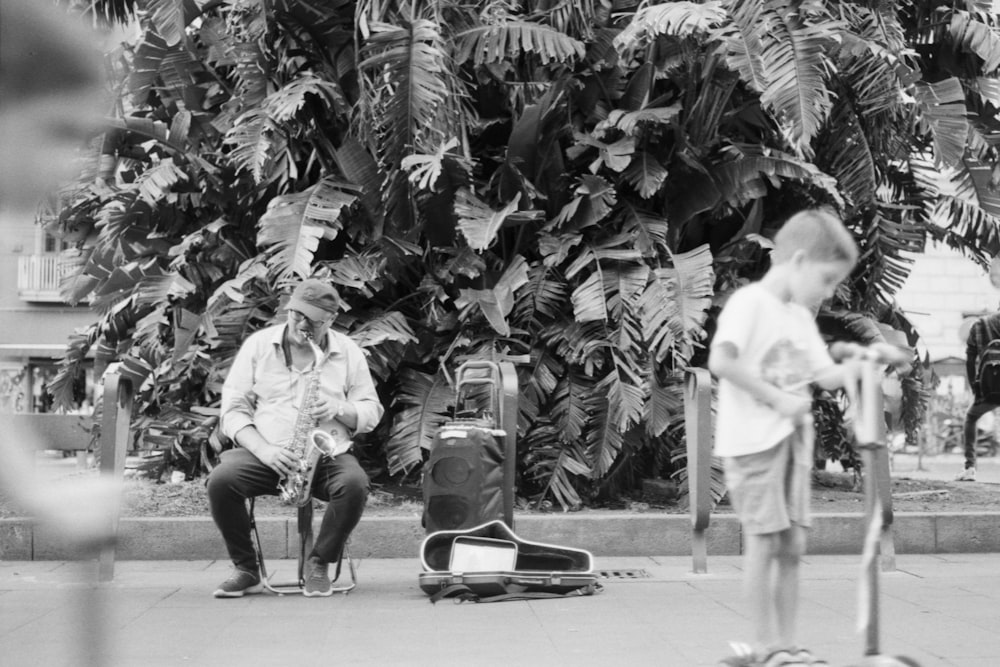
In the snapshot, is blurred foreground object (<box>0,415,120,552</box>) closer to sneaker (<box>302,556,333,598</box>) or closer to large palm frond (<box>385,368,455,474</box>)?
sneaker (<box>302,556,333,598</box>)

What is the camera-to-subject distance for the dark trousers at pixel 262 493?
20.3 ft

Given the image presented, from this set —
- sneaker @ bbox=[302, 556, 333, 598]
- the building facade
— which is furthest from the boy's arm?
the building facade

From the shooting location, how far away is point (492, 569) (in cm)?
612

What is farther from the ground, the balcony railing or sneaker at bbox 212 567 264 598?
the balcony railing

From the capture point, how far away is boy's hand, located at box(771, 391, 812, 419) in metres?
3.99

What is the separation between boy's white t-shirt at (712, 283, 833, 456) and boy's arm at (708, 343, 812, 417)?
35mm

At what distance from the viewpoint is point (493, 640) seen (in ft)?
16.7

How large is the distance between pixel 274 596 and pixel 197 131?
547 centimetres

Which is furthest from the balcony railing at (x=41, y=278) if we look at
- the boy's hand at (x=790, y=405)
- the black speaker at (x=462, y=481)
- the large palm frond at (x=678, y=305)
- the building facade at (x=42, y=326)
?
the boy's hand at (x=790, y=405)

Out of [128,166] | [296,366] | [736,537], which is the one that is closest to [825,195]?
[736,537]

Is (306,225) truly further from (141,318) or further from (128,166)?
(128,166)

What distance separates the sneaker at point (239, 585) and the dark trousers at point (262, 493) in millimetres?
42

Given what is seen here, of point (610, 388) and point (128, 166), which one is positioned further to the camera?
point (128, 166)

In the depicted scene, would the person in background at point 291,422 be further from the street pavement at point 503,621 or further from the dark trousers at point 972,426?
the dark trousers at point 972,426
